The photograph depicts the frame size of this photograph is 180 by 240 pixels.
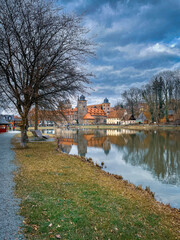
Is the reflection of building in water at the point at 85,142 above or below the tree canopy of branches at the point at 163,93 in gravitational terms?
below

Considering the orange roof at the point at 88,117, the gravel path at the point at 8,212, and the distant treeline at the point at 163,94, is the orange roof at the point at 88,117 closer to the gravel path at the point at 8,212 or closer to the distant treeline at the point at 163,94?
the distant treeline at the point at 163,94

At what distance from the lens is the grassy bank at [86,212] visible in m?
3.68

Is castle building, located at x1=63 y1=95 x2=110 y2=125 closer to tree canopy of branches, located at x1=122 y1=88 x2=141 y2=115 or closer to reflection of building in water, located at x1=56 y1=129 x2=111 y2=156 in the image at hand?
tree canopy of branches, located at x1=122 y1=88 x2=141 y2=115

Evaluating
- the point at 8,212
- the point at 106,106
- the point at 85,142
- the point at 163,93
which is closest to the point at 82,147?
the point at 85,142

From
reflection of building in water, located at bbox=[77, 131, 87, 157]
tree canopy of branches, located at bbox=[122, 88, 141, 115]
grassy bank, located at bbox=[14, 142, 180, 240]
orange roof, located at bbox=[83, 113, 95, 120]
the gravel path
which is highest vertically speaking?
tree canopy of branches, located at bbox=[122, 88, 141, 115]

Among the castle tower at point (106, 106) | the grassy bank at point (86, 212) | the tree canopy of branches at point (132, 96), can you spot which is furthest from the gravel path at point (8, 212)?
the castle tower at point (106, 106)

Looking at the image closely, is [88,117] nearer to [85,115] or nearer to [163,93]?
[85,115]

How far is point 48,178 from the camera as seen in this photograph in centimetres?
673

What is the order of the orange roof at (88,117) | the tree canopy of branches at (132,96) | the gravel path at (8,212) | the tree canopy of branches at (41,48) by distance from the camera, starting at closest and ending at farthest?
the gravel path at (8,212), the tree canopy of branches at (41,48), the tree canopy of branches at (132,96), the orange roof at (88,117)

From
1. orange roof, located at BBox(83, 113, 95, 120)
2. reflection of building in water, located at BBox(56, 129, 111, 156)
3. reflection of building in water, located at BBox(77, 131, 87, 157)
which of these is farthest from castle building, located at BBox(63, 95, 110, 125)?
reflection of building in water, located at BBox(77, 131, 87, 157)

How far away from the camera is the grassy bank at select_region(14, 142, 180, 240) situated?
12.1 feet

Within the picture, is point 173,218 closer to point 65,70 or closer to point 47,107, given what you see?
point 65,70

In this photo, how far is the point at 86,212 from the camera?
4422 mm

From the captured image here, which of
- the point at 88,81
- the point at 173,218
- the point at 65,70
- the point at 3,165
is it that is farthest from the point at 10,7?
the point at 173,218
